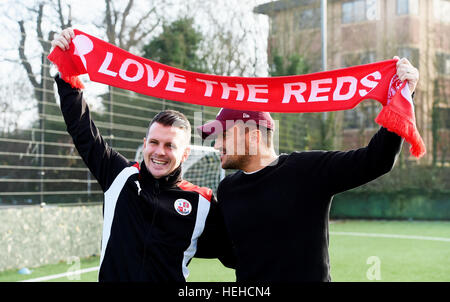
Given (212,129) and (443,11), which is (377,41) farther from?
(212,129)

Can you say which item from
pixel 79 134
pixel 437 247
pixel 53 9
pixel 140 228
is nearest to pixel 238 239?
pixel 140 228

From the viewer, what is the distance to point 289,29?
→ 902 inches

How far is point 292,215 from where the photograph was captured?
103 inches

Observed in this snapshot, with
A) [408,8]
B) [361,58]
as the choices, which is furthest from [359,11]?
[361,58]

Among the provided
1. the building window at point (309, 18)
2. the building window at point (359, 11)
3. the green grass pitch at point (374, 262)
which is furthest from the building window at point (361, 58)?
the green grass pitch at point (374, 262)

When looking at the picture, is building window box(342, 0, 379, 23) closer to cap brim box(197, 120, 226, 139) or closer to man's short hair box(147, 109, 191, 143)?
cap brim box(197, 120, 226, 139)

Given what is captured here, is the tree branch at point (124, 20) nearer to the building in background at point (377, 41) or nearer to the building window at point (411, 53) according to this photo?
the building in background at point (377, 41)

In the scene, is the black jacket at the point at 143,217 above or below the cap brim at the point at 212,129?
below

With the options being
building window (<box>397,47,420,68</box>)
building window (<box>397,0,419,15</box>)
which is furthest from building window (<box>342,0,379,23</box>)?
building window (<box>397,47,420,68</box>)

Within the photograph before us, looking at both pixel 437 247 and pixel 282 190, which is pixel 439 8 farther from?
pixel 282 190

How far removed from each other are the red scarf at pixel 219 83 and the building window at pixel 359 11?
21.3 metres

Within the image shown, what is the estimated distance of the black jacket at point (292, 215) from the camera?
2553 mm

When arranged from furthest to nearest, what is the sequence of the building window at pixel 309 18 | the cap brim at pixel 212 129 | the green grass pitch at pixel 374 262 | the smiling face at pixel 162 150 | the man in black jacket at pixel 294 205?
the building window at pixel 309 18
the green grass pitch at pixel 374 262
the cap brim at pixel 212 129
the smiling face at pixel 162 150
the man in black jacket at pixel 294 205

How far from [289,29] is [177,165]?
21.0 metres
